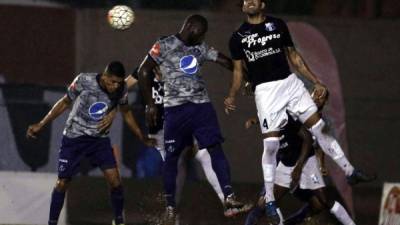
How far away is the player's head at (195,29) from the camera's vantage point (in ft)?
38.9

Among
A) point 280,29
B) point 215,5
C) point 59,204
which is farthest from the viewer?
point 215,5

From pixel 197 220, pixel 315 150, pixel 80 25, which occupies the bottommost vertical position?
pixel 197 220

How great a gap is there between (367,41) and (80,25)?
332 cm

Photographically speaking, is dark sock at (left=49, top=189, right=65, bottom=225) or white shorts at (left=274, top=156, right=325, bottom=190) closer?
white shorts at (left=274, top=156, right=325, bottom=190)

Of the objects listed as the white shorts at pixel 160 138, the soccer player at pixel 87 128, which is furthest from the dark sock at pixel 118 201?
the white shorts at pixel 160 138

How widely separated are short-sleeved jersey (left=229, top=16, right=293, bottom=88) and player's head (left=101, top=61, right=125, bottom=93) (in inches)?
46.0

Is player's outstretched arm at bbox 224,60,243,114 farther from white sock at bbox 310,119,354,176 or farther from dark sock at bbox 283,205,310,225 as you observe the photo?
dark sock at bbox 283,205,310,225

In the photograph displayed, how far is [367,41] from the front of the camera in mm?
14352

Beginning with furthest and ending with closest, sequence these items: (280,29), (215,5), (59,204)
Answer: (215,5)
(59,204)
(280,29)

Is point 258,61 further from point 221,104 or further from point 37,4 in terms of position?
point 37,4

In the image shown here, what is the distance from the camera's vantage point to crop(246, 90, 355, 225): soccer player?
Answer: 1218 cm

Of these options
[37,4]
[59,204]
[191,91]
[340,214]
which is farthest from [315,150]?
[37,4]

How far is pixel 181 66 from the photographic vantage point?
12.0 metres

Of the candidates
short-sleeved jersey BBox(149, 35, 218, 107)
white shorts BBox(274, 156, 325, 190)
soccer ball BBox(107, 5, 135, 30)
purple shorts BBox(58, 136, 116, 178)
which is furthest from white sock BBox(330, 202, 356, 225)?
soccer ball BBox(107, 5, 135, 30)
